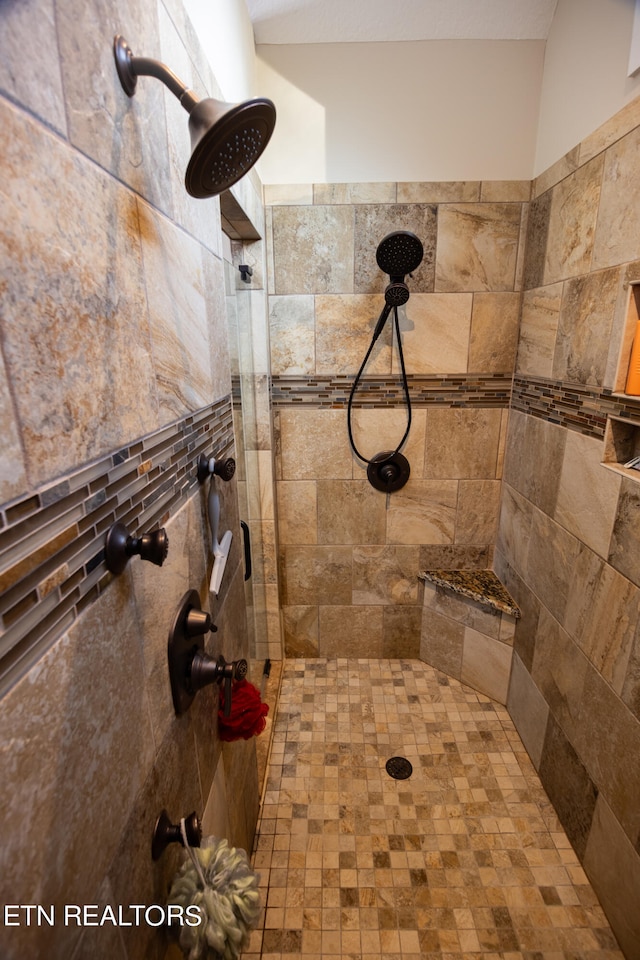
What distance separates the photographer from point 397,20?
1.65 meters

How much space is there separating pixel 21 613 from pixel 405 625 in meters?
2.18

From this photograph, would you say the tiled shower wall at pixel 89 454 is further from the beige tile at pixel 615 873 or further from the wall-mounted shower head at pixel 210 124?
the beige tile at pixel 615 873

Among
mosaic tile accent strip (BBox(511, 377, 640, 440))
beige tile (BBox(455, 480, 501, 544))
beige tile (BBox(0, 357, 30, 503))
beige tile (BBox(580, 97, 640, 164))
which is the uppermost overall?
beige tile (BBox(580, 97, 640, 164))

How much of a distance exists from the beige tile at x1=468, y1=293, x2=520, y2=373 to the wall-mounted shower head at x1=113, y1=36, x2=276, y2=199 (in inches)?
60.2

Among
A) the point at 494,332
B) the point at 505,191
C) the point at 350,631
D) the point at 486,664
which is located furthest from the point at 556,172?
the point at 350,631

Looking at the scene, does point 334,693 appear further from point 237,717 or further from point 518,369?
point 518,369

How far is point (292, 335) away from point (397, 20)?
1189mm

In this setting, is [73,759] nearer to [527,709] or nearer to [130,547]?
[130,547]

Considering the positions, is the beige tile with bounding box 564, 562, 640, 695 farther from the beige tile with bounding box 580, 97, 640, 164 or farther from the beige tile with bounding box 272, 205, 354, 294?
the beige tile with bounding box 272, 205, 354, 294

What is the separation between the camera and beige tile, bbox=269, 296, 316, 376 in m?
1.94

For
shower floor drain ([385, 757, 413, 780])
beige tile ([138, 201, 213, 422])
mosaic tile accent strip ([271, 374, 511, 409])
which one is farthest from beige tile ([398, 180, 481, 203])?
shower floor drain ([385, 757, 413, 780])

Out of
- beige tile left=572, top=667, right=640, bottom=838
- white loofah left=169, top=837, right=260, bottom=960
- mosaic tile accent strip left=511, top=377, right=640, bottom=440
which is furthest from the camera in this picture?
mosaic tile accent strip left=511, top=377, right=640, bottom=440

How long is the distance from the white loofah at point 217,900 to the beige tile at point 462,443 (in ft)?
5.47

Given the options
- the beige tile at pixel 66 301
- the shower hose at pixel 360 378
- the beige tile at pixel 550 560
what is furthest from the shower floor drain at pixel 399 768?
the beige tile at pixel 66 301
